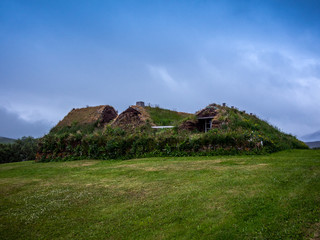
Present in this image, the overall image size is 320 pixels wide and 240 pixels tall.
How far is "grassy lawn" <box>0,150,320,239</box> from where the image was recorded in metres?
4.41

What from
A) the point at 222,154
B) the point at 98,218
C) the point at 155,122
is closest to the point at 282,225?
the point at 98,218

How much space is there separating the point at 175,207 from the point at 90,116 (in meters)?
28.9

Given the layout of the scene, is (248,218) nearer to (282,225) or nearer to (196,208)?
(282,225)

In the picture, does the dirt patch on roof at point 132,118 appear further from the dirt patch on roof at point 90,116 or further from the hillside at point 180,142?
the dirt patch on roof at point 90,116

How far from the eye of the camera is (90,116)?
106 feet

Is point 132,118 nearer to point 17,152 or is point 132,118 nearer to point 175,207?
point 17,152

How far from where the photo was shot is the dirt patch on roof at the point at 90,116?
3129cm

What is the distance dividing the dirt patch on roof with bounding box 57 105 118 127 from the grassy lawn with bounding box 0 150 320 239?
2285 cm

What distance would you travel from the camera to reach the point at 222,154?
1330cm

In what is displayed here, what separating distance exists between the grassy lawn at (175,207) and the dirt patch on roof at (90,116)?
2285 cm

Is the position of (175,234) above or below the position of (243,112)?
below

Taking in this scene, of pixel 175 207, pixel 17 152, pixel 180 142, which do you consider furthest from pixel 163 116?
pixel 175 207

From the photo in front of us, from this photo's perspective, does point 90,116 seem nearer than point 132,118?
No

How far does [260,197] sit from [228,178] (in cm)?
199
